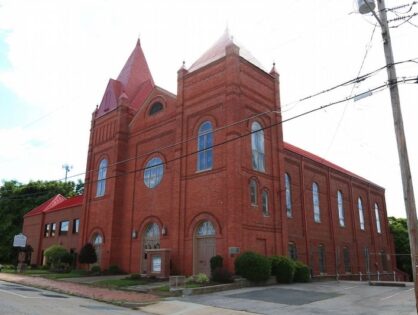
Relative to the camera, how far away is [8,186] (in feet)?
191

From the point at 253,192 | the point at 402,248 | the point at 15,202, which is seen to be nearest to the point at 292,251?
the point at 253,192

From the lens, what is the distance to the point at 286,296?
17.8 metres

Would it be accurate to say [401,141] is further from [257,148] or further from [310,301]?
[257,148]

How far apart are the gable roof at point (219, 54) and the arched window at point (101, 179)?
36.3ft

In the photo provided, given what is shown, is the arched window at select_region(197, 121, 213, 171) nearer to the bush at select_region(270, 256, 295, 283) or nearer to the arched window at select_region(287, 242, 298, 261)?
the bush at select_region(270, 256, 295, 283)

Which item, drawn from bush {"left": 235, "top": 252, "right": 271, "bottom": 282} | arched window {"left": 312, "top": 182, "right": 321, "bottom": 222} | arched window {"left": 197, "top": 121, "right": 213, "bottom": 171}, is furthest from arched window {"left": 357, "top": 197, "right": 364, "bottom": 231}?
bush {"left": 235, "top": 252, "right": 271, "bottom": 282}

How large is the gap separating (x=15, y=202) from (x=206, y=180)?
135 feet

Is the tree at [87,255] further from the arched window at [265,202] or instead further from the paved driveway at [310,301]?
the paved driveway at [310,301]

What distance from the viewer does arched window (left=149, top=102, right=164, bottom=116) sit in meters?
31.0

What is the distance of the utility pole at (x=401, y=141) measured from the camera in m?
10.5

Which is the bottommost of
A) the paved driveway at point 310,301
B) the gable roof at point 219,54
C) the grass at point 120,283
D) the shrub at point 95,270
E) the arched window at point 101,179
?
the paved driveway at point 310,301

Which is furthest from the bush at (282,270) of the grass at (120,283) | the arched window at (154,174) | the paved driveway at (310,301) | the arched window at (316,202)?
the arched window at (316,202)

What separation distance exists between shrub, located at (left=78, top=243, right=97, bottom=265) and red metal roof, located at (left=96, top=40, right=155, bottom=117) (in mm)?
11392

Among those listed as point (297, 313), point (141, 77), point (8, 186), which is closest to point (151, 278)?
point (297, 313)
